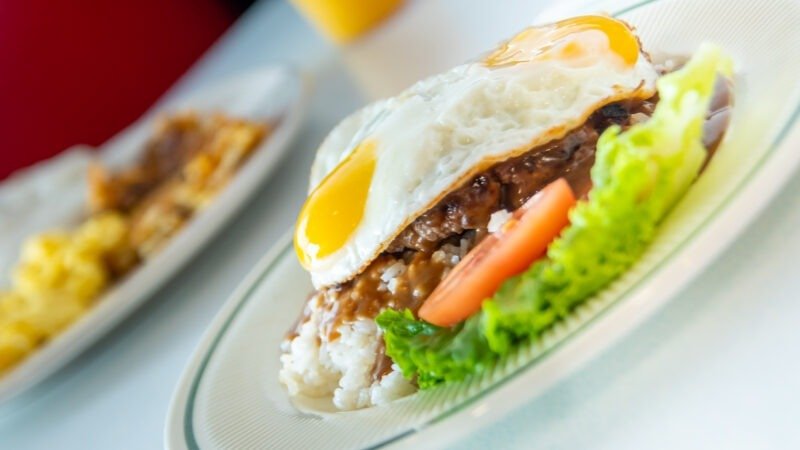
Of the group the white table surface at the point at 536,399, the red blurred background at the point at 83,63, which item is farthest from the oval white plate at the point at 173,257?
the red blurred background at the point at 83,63

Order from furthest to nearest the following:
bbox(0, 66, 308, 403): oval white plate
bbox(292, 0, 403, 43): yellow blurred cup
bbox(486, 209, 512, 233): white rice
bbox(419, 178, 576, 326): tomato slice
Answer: bbox(292, 0, 403, 43): yellow blurred cup, bbox(0, 66, 308, 403): oval white plate, bbox(486, 209, 512, 233): white rice, bbox(419, 178, 576, 326): tomato slice

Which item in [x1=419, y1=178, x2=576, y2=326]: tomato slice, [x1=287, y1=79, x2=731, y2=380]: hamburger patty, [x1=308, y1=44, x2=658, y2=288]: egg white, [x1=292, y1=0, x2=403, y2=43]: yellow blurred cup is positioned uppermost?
[x1=308, y1=44, x2=658, y2=288]: egg white

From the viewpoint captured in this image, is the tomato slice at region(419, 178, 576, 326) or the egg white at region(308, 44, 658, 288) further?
the egg white at region(308, 44, 658, 288)

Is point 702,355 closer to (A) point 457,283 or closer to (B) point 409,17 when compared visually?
(A) point 457,283

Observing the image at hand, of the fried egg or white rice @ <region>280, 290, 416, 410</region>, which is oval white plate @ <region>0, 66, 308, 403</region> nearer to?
white rice @ <region>280, 290, 416, 410</region>

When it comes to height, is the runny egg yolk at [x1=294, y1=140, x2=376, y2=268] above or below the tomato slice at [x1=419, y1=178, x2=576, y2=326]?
above

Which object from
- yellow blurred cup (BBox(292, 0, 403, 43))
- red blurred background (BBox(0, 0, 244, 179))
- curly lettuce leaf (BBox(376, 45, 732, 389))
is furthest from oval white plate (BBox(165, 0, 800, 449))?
red blurred background (BBox(0, 0, 244, 179))

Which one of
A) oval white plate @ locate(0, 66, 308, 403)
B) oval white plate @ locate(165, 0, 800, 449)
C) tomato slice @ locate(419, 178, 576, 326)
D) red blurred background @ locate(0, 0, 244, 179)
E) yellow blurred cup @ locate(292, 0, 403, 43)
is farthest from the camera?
red blurred background @ locate(0, 0, 244, 179)

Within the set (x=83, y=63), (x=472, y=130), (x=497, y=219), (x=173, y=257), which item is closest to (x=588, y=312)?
(x=497, y=219)
